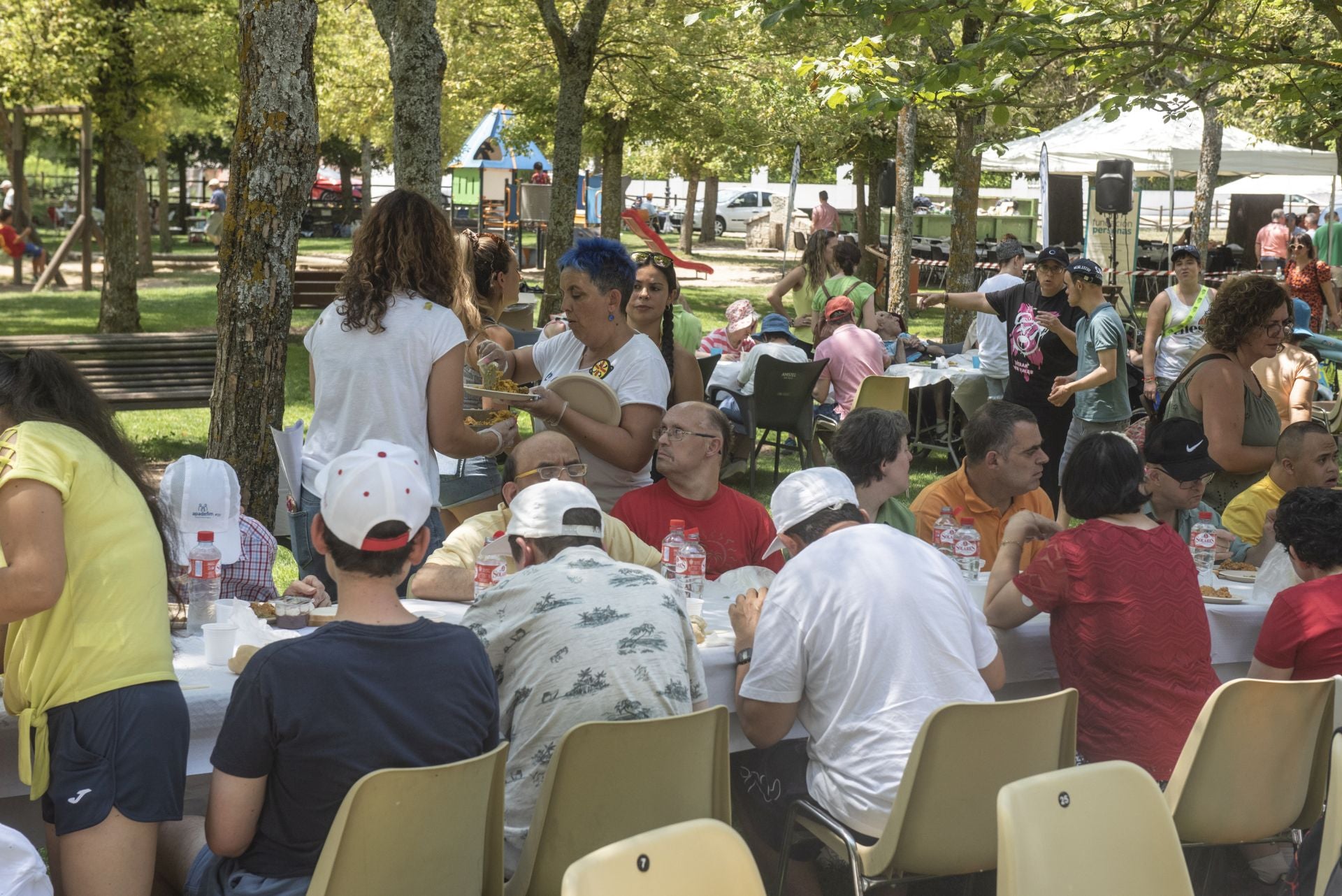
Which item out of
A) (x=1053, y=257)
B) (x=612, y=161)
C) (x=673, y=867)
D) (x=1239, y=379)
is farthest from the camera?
(x=612, y=161)

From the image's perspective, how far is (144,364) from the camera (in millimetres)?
8914

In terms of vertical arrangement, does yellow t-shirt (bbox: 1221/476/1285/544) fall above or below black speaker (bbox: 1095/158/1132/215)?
below

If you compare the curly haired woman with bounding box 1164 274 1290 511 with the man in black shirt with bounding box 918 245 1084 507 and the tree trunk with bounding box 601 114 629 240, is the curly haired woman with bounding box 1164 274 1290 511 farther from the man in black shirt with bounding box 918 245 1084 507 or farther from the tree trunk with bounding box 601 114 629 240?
the tree trunk with bounding box 601 114 629 240

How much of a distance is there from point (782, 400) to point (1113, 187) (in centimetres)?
766

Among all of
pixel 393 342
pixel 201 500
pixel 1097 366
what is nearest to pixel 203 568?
pixel 201 500

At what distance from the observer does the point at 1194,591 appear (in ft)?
11.9

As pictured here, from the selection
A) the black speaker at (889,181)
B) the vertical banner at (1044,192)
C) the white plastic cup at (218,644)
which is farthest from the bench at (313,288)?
the white plastic cup at (218,644)

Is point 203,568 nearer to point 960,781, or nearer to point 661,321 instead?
point 960,781

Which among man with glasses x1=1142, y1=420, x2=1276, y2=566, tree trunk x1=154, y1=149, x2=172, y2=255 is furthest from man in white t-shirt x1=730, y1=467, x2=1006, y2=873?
tree trunk x1=154, y1=149, x2=172, y2=255

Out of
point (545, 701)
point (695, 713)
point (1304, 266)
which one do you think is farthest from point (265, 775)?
point (1304, 266)

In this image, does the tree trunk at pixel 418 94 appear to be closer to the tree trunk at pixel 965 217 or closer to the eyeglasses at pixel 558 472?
the eyeglasses at pixel 558 472

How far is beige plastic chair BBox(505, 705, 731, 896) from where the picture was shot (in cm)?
268

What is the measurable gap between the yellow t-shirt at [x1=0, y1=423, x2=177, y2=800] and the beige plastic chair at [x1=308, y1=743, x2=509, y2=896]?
2.03 feet

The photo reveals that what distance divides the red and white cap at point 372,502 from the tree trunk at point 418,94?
5.14m
